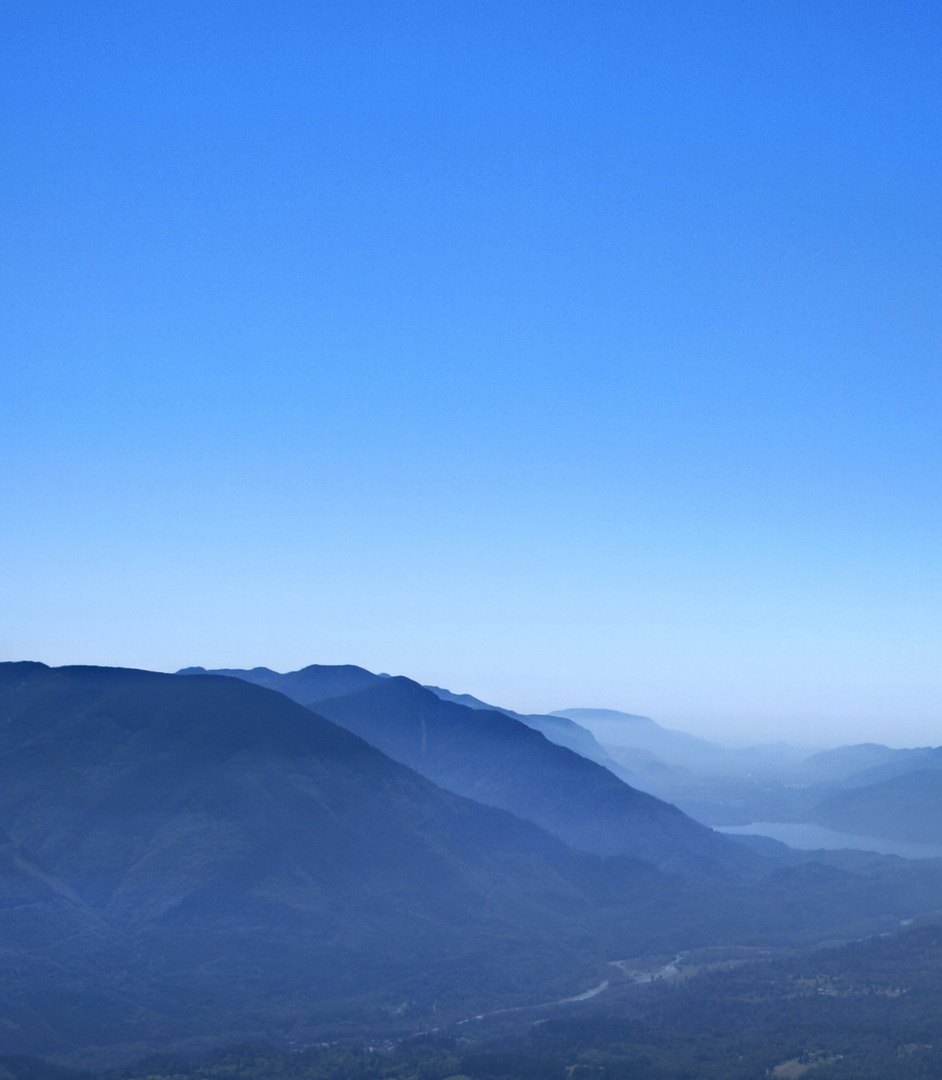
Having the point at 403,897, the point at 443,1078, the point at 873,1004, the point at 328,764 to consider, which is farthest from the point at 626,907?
the point at 443,1078

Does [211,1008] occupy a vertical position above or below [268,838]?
below

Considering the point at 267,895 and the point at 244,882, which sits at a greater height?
the point at 244,882

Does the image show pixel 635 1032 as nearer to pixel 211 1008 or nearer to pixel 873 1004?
pixel 873 1004

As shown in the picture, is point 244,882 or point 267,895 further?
point 244,882

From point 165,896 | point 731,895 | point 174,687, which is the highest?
point 174,687

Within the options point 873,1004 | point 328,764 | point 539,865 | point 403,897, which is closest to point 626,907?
point 539,865

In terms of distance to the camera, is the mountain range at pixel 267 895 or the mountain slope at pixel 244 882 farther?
the mountain slope at pixel 244 882

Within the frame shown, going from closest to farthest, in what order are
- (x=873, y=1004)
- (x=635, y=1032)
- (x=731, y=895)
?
1. (x=635, y=1032)
2. (x=873, y=1004)
3. (x=731, y=895)

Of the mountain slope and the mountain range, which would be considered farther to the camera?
the mountain slope

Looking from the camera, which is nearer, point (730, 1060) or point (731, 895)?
point (730, 1060)

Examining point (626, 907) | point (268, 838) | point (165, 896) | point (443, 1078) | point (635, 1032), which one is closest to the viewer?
point (443, 1078)
